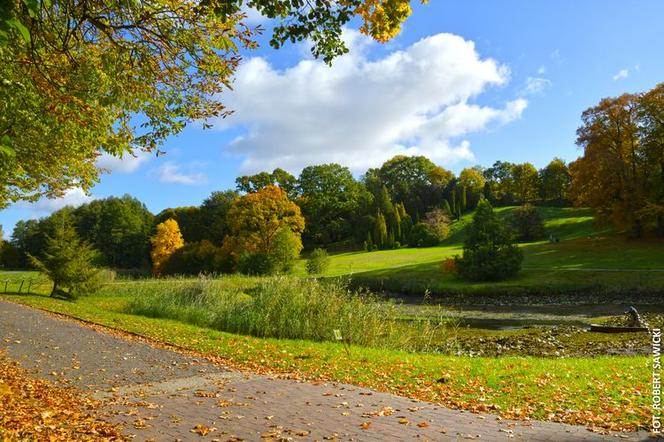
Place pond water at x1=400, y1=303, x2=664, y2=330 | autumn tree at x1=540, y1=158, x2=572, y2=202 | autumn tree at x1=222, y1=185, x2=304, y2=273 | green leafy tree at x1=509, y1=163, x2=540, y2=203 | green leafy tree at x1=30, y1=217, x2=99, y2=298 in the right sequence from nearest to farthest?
1. pond water at x1=400, y1=303, x2=664, y2=330
2. green leafy tree at x1=30, y1=217, x2=99, y2=298
3. autumn tree at x1=222, y1=185, x2=304, y2=273
4. autumn tree at x1=540, y1=158, x2=572, y2=202
5. green leafy tree at x1=509, y1=163, x2=540, y2=203

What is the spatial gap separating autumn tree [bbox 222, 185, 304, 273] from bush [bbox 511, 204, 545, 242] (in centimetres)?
2625

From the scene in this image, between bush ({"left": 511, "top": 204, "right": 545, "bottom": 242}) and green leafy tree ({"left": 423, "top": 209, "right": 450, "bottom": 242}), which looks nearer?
bush ({"left": 511, "top": 204, "right": 545, "bottom": 242})

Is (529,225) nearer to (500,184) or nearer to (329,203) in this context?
(329,203)

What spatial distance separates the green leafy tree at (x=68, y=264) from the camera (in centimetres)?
2305

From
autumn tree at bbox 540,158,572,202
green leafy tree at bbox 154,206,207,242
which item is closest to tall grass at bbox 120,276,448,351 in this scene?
green leafy tree at bbox 154,206,207,242

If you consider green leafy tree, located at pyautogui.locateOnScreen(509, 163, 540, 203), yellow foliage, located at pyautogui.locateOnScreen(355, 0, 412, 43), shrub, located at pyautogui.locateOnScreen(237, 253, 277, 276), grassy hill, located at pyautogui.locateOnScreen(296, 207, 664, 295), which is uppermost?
green leafy tree, located at pyautogui.locateOnScreen(509, 163, 540, 203)

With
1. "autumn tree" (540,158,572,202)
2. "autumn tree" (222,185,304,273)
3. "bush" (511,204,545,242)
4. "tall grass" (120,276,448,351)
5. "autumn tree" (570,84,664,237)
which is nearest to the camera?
"tall grass" (120,276,448,351)

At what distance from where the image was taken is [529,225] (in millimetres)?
53812

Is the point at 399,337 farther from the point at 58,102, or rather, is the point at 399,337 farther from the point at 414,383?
the point at 58,102

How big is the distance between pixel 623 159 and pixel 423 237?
2850cm

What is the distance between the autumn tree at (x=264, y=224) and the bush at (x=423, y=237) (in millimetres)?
22247

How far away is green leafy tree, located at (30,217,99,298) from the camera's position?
23.0m

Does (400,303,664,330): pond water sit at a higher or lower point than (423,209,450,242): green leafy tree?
lower

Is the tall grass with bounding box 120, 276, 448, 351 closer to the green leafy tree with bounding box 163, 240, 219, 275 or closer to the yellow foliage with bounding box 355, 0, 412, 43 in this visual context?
the yellow foliage with bounding box 355, 0, 412, 43
